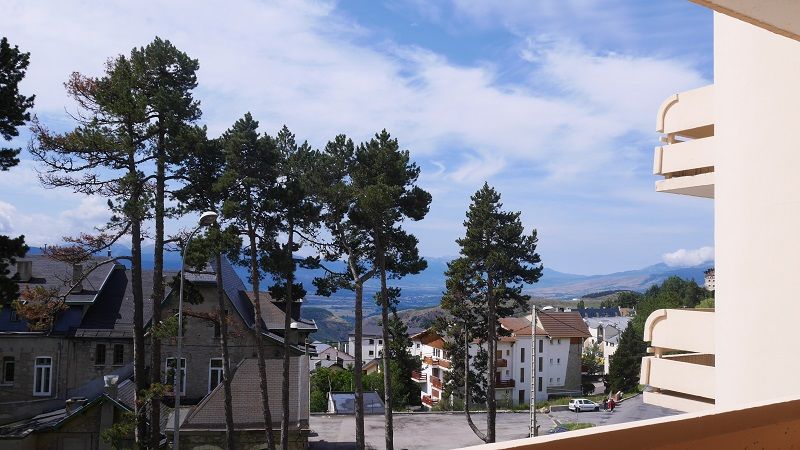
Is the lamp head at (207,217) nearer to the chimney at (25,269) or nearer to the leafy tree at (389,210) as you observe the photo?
the leafy tree at (389,210)

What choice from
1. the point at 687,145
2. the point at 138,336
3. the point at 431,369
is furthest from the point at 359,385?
the point at 431,369

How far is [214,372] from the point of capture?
32.3m

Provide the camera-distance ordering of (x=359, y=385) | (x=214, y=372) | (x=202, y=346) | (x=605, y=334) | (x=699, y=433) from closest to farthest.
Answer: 1. (x=699, y=433)
2. (x=359, y=385)
3. (x=202, y=346)
4. (x=214, y=372)
5. (x=605, y=334)

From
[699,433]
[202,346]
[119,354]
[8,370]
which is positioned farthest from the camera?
[202,346]

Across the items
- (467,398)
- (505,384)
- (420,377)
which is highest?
(467,398)

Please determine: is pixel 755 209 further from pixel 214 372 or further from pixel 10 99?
pixel 214 372

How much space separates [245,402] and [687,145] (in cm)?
2368

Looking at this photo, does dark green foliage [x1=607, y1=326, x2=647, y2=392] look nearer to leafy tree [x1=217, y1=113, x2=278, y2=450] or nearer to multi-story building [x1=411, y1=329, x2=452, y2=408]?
multi-story building [x1=411, y1=329, x2=452, y2=408]

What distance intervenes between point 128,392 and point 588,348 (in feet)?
350

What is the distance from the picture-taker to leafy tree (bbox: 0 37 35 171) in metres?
13.7

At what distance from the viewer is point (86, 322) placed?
30.4 metres

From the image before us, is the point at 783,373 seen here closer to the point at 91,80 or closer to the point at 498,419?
the point at 91,80

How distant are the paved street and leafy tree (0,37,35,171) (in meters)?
20.1

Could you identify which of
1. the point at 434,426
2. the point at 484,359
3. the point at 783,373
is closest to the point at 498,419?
the point at 484,359
